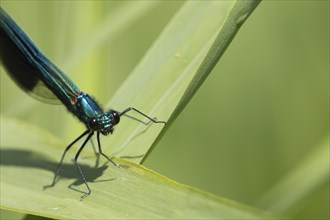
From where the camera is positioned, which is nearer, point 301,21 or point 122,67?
point 301,21

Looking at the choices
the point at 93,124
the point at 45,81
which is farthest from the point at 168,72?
the point at 45,81

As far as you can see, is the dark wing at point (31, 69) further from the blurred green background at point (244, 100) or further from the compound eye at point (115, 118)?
the compound eye at point (115, 118)

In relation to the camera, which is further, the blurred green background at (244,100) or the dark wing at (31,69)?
the blurred green background at (244,100)

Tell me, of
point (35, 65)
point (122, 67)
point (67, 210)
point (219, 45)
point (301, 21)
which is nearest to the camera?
point (219, 45)

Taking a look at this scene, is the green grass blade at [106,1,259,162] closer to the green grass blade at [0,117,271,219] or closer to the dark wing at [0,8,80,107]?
the green grass blade at [0,117,271,219]

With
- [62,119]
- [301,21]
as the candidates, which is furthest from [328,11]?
[62,119]

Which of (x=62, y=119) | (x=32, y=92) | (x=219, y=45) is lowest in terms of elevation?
(x=62, y=119)

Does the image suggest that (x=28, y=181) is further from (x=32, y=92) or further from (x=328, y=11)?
(x=328, y=11)

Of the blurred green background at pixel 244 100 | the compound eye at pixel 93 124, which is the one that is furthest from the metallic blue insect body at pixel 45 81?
the blurred green background at pixel 244 100
